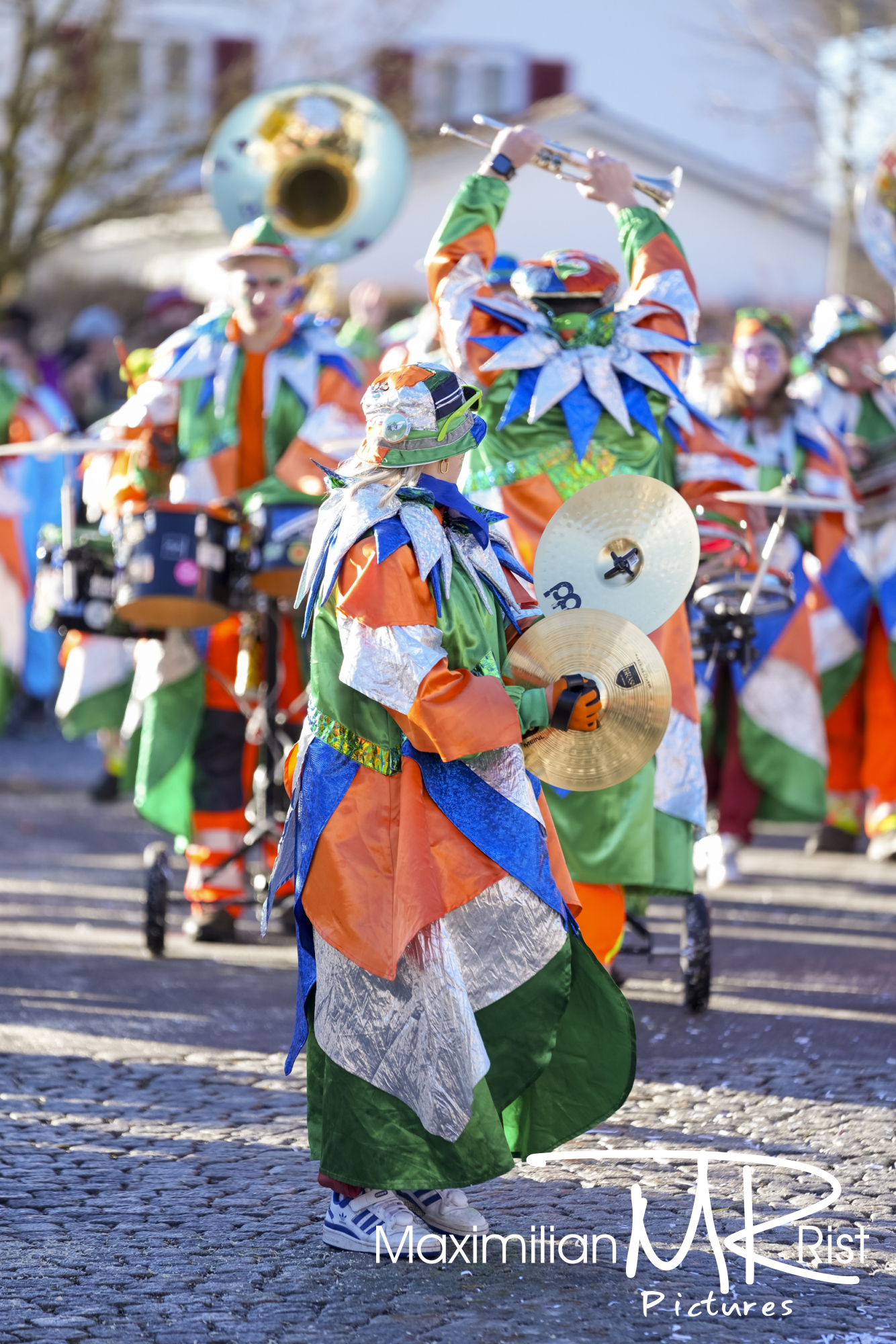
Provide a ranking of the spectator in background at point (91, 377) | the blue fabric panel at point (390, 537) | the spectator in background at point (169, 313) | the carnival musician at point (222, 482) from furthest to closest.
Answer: the spectator in background at point (91, 377)
the spectator in background at point (169, 313)
the carnival musician at point (222, 482)
the blue fabric panel at point (390, 537)

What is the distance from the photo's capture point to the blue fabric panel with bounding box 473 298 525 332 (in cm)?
553

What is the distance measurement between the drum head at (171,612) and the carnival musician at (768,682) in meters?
2.39

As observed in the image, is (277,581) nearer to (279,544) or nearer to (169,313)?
(279,544)

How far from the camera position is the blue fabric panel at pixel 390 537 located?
3818 millimetres

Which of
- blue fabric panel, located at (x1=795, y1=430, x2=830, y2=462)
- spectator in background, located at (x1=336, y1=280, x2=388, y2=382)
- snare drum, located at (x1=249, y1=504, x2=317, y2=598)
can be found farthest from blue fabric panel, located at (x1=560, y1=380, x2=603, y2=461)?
spectator in background, located at (x1=336, y1=280, x2=388, y2=382)

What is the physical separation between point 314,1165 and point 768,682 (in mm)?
4276

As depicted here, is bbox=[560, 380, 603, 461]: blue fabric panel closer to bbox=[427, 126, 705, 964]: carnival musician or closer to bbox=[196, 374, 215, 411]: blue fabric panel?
bbox=[427, 126, 705, 964]: carnival musician

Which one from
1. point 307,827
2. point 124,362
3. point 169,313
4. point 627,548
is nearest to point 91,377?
point 169,313

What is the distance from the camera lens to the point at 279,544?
657 cm

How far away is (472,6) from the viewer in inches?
1558

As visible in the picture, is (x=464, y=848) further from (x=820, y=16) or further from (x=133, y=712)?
(x=820, y=16)

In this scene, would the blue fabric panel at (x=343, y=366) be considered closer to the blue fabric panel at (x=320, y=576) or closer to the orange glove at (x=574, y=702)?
the blue fabric panel at (x=320, y=576)

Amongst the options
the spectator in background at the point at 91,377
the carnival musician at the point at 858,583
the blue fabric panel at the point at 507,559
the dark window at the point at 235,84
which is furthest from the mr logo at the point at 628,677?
the dark window at the point at 235,84

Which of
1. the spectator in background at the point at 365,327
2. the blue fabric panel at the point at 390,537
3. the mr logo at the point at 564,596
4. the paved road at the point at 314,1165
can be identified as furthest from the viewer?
the spectator in background at the point at 365,327
